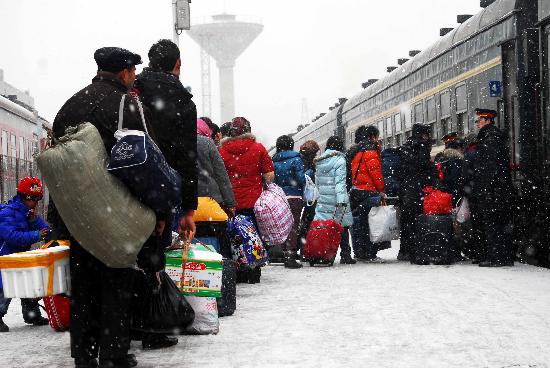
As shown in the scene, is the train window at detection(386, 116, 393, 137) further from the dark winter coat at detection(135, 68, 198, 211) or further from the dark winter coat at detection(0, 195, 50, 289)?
the dark winter coat at detection(135, 68, 198, 211)

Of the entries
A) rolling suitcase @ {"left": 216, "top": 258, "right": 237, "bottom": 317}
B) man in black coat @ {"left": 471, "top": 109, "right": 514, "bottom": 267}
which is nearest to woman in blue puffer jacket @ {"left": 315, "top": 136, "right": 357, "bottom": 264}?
man in black coat @ {"left": 471, "top": 109, "right": 514, "bottom": 267}

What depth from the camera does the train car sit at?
15883 millimetres

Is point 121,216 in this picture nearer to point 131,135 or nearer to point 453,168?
point 131,135

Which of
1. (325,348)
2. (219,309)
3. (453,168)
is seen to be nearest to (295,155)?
(453,168)

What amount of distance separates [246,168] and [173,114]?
4.31 m

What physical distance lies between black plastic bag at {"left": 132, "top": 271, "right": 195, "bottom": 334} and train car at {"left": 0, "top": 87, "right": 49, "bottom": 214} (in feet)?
33.2

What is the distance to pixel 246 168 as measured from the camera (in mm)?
10078

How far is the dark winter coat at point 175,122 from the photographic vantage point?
5.61 meters

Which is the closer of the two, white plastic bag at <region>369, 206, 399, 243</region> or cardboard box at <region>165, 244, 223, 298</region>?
cardboard box at <region>165, 244, 223, 298</region>

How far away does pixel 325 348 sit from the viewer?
18.9 ft

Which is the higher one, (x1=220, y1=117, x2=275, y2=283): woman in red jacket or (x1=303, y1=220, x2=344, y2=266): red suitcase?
(x1=220, y1=117, x2=275, y2=283): woman in red jacket

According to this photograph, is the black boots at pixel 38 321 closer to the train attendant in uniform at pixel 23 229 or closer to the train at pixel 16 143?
the train attendant in uniform at pixel 23 229

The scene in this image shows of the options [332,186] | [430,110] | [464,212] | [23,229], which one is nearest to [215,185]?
[23,229]

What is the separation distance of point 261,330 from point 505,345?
5.70 feet
